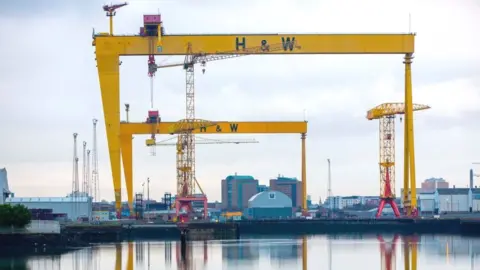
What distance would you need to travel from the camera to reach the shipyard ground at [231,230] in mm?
75312

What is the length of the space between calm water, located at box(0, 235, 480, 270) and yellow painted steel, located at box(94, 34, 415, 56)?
49.4ft

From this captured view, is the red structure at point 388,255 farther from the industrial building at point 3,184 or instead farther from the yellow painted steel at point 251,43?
the industrial building at point 3,184

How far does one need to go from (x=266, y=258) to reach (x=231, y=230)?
119ft

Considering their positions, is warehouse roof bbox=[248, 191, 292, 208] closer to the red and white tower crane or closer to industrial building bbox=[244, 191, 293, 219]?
industrial building bbox=[244, 191, 293, 219]

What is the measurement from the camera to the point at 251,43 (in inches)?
3465

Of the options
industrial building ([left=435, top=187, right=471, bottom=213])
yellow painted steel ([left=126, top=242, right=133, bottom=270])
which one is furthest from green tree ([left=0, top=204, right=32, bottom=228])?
industrial building ([left=435, top=187, right=471, bottom=213])

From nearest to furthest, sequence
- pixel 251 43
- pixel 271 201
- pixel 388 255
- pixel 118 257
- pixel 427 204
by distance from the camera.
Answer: pixel 118 257, pixel 388 255, pixel 251 43, pixel 427 204, pixel 271 201

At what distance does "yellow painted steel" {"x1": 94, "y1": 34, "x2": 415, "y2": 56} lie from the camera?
88.1 meters

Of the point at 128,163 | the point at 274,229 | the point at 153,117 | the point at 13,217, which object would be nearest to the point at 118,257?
the point at 13,217

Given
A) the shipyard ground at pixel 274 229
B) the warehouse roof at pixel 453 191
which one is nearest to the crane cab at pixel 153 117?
the shipyard ground at pixel 274 229

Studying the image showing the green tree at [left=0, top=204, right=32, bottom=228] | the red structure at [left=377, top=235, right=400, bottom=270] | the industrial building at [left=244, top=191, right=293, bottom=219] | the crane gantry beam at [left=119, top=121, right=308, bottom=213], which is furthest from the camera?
the industrial building at [left=244, top=191, right=293, bottom=219]

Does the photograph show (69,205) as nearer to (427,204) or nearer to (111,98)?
(111,98)

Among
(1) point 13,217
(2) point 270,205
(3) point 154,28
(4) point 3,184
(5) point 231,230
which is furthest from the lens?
(2) point 270,205

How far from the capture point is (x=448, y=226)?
115500 mm
